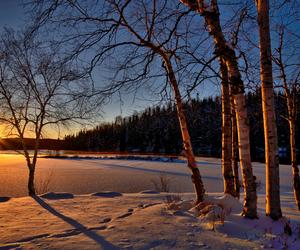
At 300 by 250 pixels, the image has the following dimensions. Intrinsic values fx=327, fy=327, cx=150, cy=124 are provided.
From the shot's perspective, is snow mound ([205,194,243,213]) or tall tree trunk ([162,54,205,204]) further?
tall tree trunk ([162,54,205,204])

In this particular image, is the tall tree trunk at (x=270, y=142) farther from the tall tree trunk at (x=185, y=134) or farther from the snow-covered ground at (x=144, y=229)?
the tall tree trunk at (x=185, y=134)

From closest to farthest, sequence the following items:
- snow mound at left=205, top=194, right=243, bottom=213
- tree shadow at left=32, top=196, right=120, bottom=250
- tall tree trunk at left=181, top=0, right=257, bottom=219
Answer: tree shadow at left=32, top=196, right=120, bottom=250 → tall tree trunk at left=181, top=0, right=257, bottom=219 → snow mound at left=205, top=194, right=243, bottom=213

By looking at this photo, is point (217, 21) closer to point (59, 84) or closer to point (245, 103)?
point (245, 103)

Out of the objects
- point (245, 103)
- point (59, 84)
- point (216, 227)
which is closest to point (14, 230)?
point (216, 227)

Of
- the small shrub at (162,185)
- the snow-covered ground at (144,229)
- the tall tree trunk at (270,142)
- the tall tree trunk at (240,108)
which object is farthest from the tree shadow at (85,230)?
the small shrub at (162,185)

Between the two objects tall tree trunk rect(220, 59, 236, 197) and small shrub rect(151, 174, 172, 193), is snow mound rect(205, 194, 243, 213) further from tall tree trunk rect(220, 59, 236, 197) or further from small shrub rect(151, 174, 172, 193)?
small shrub rect(151, 174, 172, 193)

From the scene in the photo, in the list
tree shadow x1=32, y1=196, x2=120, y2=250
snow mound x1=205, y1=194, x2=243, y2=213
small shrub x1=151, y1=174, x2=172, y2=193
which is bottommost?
small shrub x1=151, y1=174, x2=172, y2=193

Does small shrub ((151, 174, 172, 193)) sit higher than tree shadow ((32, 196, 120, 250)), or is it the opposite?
tree shadow ((32, 196, 120, 250))

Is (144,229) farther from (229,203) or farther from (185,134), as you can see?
(185,134)

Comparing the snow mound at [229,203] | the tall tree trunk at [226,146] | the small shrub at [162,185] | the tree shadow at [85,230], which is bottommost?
the small shrub at [162,185]

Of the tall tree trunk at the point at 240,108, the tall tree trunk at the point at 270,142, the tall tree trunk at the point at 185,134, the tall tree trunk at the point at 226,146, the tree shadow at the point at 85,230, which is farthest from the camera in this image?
the tall tree trunk at the point at 226,146

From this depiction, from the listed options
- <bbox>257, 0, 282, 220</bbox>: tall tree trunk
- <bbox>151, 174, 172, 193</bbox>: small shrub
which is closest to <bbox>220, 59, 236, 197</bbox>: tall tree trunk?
<bbox>257, 0, 282, 220</bbox>: tall tree trunk

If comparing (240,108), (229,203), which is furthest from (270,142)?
(229,203)

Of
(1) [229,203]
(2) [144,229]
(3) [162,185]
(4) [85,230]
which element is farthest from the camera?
(3) [162,185]
